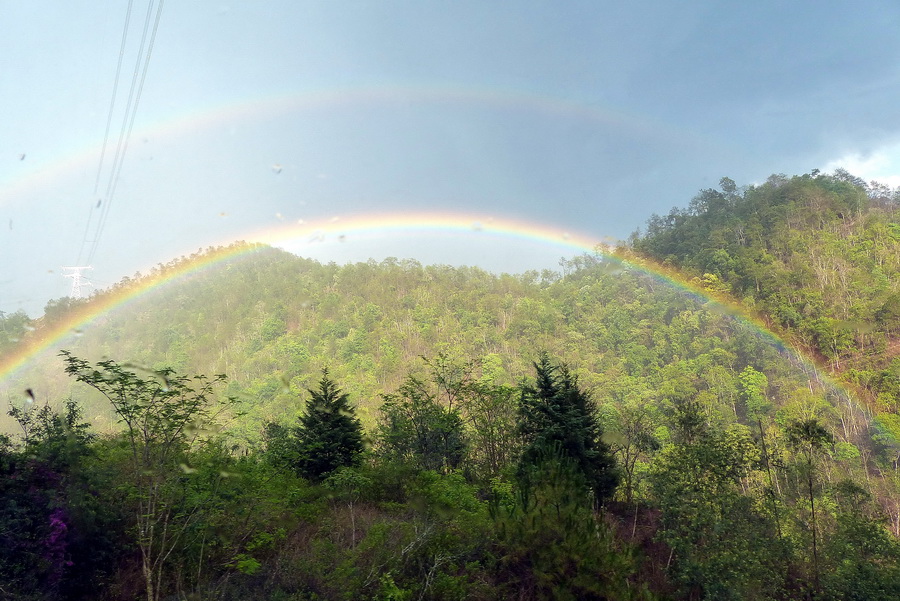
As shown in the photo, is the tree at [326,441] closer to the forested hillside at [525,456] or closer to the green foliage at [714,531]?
the forested hillside at [525,456]

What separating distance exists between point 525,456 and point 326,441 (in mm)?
7415

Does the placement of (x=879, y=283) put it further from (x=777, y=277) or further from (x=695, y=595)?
(x=695, y=595)

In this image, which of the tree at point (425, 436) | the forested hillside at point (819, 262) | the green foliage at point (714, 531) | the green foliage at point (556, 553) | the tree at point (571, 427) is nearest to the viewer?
the green foliage at point (556, 553)

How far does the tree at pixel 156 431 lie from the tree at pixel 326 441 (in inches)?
274

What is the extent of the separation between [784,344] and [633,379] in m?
16.9

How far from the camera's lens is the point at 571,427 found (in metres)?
14.4

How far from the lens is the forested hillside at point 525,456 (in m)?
6.76

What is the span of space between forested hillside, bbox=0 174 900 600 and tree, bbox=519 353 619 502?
0.09 m

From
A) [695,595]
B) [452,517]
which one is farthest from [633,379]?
[452,517]

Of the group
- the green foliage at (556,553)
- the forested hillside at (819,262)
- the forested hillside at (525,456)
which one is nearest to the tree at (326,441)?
the forested hillside at (525,456)

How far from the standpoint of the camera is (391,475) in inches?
483

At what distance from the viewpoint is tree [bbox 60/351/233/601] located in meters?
5.74

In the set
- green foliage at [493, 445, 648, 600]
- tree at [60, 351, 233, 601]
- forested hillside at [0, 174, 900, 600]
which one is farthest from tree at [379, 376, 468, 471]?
tree at [60, 351, 233, 601]

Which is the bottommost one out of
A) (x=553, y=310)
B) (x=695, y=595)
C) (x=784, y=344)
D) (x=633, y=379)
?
(x=695, y=595)
